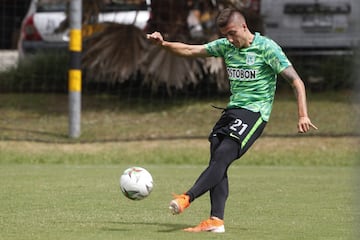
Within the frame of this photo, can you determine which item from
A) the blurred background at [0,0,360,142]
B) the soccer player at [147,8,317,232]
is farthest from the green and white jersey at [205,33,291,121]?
the blurred background at [0,0,360,142]

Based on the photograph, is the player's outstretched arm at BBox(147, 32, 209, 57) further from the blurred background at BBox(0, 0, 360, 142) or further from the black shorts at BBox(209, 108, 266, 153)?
the blurred background at BBox(0, 0, 360, 142)

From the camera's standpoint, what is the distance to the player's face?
7742 millimetres

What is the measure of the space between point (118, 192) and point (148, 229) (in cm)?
279

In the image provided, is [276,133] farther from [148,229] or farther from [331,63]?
[148,229]

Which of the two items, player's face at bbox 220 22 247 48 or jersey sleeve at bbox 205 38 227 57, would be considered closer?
player's face at bbox 220 22 247 48

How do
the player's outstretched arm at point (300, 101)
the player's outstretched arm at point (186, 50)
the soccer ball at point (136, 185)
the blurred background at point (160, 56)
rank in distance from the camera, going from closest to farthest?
1. the player's outstretched arm at point (300, 101)
2. the soccer ball at point (136, 185)
3. the player's outstretched arm at point (186, 50)
4. the blurred background at point (160, 56)

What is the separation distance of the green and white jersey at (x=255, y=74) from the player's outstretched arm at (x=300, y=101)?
0.43 feet

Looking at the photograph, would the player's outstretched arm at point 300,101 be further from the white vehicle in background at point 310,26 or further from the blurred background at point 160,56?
the white vehicle in background at point 310,26

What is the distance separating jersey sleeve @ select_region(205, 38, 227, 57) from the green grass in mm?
1412

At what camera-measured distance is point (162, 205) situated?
31.3ft

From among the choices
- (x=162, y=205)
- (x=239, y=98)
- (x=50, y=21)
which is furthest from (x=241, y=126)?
(x=50, y=21)

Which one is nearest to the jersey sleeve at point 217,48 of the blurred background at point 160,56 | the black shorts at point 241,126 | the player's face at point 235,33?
the player's face at point 235,33

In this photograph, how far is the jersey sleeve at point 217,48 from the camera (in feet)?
26.7

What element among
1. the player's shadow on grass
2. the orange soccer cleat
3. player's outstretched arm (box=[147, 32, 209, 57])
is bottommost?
the player's shadow on grass
